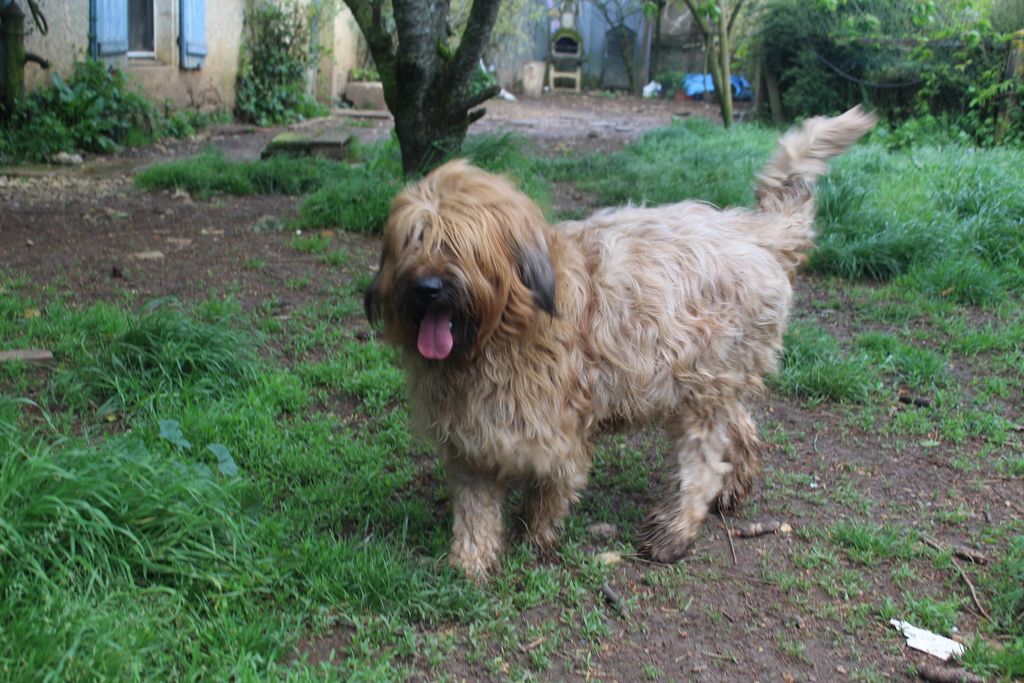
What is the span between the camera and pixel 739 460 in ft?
13.5

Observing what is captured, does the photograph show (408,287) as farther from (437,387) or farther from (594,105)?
(594,105)

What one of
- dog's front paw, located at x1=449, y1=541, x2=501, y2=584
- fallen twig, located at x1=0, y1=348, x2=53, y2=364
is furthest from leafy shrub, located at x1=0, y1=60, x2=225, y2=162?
dog's front paw, located at x1=449, y1=541, x2=501, y2=584

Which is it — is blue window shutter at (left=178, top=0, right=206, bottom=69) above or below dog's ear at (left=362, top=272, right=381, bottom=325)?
above

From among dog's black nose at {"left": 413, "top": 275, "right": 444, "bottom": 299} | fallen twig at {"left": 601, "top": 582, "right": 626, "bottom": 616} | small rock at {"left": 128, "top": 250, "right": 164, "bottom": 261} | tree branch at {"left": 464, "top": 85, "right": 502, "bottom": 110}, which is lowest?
fallen twig at {"left": 601, "top": 582, "right": 626, "bottom": 616}

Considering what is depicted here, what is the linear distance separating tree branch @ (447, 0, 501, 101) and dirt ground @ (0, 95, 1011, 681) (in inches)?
73.6

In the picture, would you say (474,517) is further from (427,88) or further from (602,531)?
(427,88)

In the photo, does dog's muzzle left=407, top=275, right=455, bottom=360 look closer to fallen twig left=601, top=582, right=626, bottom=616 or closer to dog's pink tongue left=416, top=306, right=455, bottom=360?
dog's pink tongue left=416, top=306, right=455, bottom=360

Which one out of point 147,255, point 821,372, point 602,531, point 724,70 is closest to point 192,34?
point 724,70

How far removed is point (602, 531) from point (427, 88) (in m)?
5.69

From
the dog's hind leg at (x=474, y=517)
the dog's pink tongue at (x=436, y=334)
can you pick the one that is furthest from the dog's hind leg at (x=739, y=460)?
the dog's pink tongue at (x=436, y=334)

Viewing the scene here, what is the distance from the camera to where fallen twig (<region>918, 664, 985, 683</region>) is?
3.03 meters

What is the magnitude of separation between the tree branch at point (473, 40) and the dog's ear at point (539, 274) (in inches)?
206

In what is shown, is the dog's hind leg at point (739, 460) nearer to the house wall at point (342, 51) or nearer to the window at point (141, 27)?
the window at point (141, 27)

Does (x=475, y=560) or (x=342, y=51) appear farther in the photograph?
(x=342, y=51)
